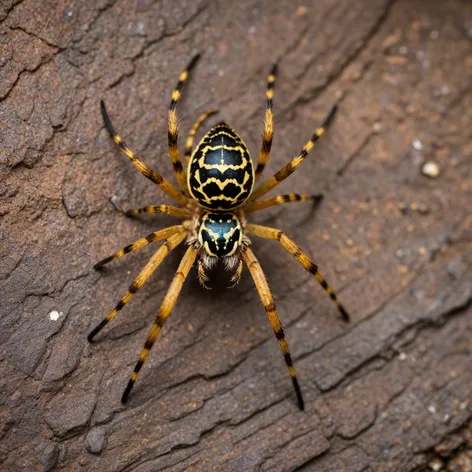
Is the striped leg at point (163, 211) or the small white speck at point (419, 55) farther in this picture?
the small white speck at point (419, 55)

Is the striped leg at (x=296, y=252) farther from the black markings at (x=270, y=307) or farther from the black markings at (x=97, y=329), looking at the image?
the black markings at (x=97, y=329)

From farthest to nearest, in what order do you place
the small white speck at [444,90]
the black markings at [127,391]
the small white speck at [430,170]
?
the small white speck at [444,90], the small white speck at [430,170], the black markings at [127,391]

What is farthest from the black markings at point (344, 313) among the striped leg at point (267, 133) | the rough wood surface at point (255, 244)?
the striped leg at point (267, 133)

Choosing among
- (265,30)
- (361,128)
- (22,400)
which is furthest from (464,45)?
(22,400)

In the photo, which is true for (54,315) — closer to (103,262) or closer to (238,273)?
(103,262)

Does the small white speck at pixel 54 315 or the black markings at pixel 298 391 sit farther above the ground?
the small white speck at pixel 54 315

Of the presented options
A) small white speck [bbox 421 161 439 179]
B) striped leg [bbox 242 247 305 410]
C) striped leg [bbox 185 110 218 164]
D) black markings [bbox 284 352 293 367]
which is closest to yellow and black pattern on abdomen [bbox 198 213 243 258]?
striped leg [bbox 242 247 305 410]

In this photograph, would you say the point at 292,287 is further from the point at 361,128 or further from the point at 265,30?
the point at 265,30

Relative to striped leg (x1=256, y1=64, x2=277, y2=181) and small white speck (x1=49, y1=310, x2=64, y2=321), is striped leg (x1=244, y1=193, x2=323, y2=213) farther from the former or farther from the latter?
small white speck (x1=49, y1=310, x2=64, y2=321)
